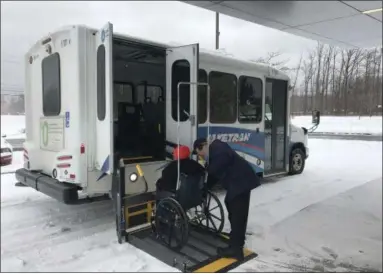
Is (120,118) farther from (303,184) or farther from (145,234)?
(303,184)

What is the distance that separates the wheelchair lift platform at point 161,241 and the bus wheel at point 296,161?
4413mm

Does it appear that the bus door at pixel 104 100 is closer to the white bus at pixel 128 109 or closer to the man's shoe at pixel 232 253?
the white bus at pixel 128 109

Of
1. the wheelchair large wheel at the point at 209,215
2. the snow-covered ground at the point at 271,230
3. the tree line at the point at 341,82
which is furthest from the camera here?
the wheelchair large wheel at the point at 209,215

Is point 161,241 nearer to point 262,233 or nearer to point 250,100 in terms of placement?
point 262,233

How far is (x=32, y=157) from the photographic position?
5.45 meters

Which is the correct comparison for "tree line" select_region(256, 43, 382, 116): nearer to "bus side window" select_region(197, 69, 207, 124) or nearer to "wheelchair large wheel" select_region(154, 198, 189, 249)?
"wheelchair large wheel" select_region(154, 198, 189, 249)

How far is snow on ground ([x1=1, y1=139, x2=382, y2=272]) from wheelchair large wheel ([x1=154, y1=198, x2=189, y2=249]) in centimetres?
33

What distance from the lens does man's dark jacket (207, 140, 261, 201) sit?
11.8 ft

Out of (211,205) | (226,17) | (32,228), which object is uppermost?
(226,17)

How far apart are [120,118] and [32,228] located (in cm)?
238

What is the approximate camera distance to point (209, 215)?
4.44 metres

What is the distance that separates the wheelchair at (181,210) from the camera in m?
3.84

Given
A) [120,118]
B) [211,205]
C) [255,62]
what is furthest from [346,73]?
[120,118]

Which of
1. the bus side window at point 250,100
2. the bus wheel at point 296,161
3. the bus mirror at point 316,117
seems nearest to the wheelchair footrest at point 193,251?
the bus mirror at point 316,117
